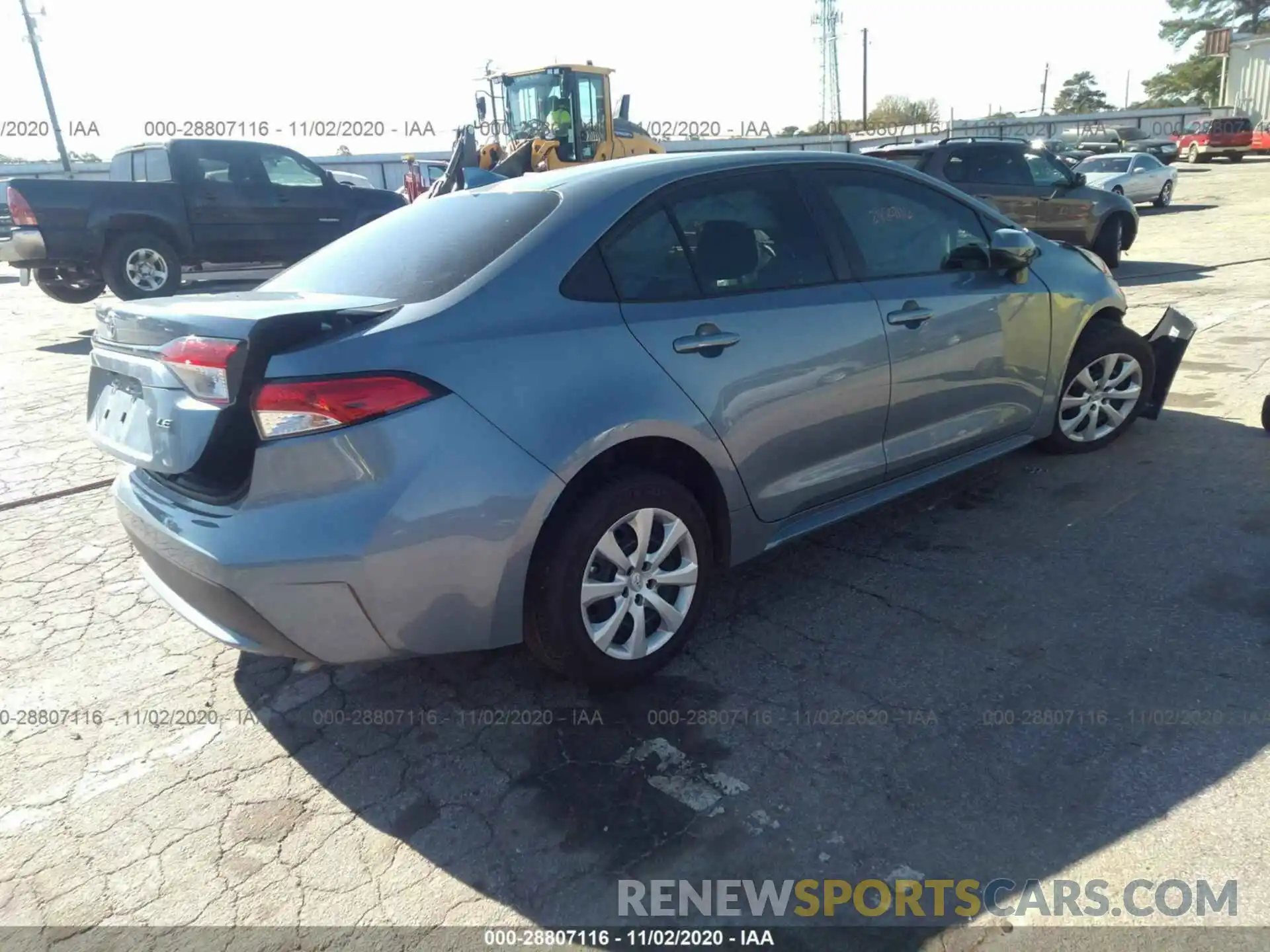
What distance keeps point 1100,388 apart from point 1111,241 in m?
8.25

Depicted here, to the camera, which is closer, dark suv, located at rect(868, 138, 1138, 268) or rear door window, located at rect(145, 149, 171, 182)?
rear door window, located at rect(145, 149, 171, 182)

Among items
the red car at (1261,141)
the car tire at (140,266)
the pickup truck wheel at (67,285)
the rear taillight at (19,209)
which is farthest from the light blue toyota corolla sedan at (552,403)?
the red car at (1261,141)

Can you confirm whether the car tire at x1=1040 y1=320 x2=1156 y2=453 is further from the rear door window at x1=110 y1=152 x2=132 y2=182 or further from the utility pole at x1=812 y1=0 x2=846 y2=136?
the utility pole at x1=812 y1=0 x2=846 y2=136

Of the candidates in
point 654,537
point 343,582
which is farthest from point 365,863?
point 654,537

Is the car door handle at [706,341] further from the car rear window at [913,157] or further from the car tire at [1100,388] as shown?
the car rear window at [913,157]

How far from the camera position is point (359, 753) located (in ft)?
9.00

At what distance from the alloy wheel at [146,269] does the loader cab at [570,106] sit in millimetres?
7258

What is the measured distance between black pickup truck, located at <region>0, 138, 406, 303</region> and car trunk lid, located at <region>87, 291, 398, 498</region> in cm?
866

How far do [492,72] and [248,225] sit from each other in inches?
309

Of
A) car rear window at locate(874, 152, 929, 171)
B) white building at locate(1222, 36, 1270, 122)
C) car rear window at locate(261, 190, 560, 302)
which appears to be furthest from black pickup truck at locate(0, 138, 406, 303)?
white building at locate(1222, 36, 1270, 122)

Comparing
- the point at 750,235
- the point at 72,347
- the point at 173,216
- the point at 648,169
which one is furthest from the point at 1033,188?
the point at 72,347

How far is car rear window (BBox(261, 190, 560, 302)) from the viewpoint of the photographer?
109 inches

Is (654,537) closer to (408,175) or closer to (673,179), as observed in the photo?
(673,179)
